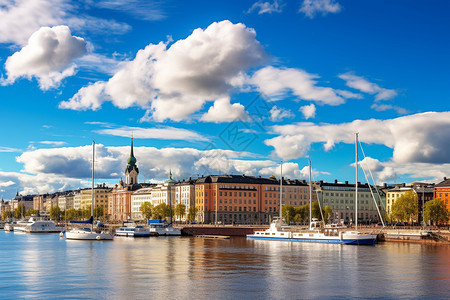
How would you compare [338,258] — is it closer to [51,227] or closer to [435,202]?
[435,202]

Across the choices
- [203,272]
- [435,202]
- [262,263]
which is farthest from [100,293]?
[435,202]

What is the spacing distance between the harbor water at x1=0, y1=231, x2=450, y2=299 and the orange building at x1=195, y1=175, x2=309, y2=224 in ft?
368

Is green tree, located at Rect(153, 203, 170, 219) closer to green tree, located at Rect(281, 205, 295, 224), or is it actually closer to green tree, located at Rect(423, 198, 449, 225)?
green tree, located at Rect(281, 205, 295, 224)

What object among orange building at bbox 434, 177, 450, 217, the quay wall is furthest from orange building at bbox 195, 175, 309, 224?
orange building at bbox 434, 177, 450, 217

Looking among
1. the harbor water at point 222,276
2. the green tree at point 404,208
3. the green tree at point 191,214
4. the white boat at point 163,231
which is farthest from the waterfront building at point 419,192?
the harbor water at point 222,276

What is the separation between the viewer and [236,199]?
186125mm

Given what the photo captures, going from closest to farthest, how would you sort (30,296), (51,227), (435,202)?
(30,296), (435,202), (51,227)

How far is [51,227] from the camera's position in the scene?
6427 inches

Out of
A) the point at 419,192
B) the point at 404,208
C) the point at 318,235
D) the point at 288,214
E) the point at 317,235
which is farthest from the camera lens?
the point at 419,192

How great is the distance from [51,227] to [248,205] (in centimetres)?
6112

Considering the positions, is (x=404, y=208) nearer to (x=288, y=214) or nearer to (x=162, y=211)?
(x=288, y=214)

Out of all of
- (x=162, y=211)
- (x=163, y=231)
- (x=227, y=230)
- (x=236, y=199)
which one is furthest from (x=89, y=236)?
(x=236, y=199)

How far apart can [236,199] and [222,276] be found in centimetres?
13853

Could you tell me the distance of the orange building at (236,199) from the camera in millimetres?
183500
